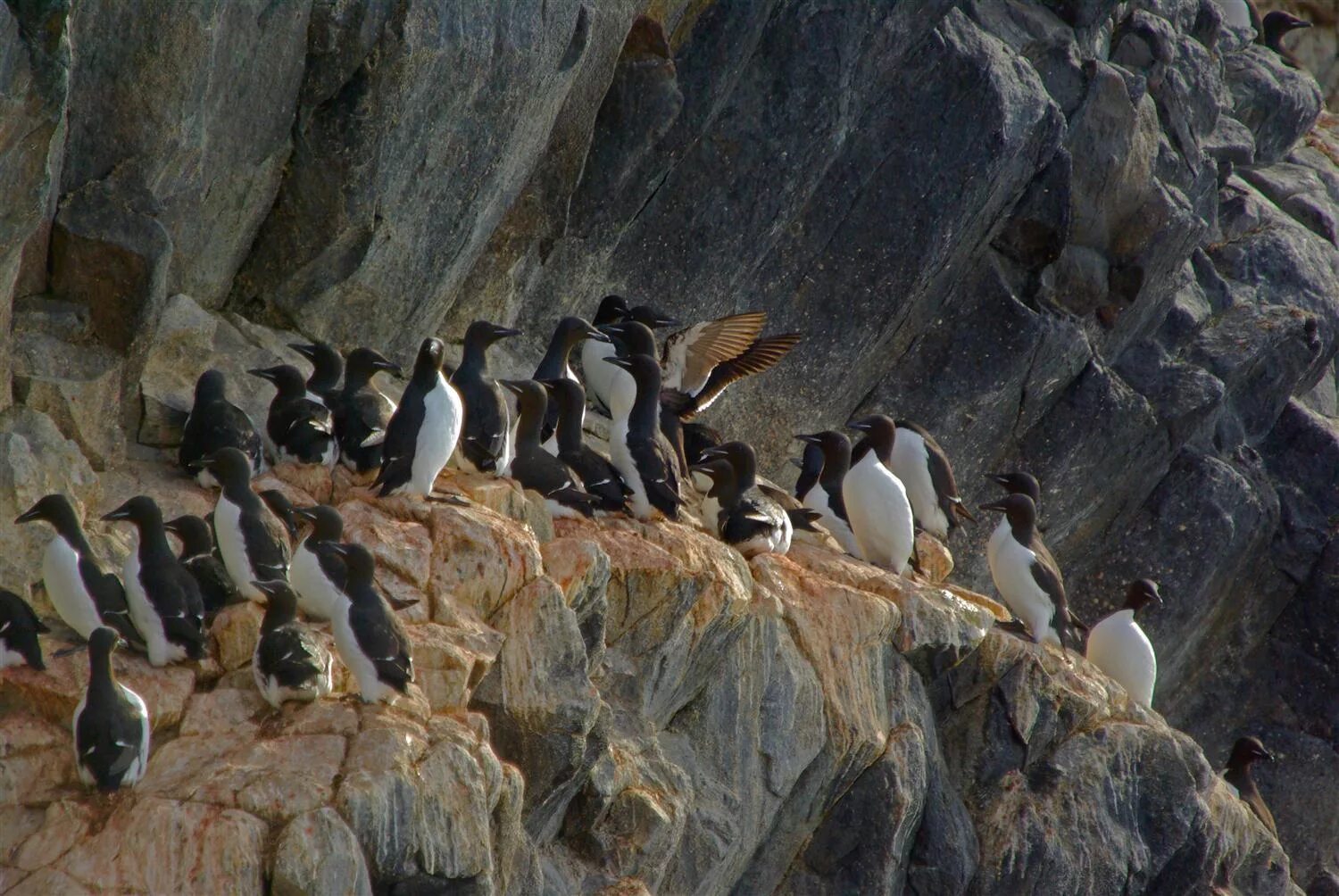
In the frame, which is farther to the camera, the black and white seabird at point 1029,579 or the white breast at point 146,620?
the black and white seabird at point 1029,579

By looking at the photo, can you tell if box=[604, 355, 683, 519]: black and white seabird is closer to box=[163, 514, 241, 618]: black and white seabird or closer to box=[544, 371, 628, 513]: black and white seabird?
box=[544, 371, 628, 513]: black and white seabird

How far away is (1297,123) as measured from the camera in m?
22.1

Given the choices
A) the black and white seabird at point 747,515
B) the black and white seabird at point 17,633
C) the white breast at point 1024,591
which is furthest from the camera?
the white breast at point 1024,591

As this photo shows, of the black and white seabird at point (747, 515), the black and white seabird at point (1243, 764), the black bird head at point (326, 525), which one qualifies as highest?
the black bird head at point (326, 525)

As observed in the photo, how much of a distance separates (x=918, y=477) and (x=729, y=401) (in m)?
2.07

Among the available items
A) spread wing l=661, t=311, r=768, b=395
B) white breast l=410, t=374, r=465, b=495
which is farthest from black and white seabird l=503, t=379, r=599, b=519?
spread wing l=661, t=311, r=768, b=395

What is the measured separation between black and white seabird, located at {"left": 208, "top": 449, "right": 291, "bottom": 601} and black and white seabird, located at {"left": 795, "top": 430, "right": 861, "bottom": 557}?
459cm

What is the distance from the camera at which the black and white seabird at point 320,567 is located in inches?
301

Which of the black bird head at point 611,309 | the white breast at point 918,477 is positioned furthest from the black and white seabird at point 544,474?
the white breast at point 918,477

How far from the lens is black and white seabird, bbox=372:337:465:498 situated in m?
8.49

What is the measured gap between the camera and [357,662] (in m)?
7.18

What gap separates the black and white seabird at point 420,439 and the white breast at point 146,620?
1.43m

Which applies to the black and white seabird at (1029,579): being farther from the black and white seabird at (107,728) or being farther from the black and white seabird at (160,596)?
the black and white seabird at (107,728)

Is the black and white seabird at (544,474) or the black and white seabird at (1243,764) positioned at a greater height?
the black and white seabird at (544,474)
